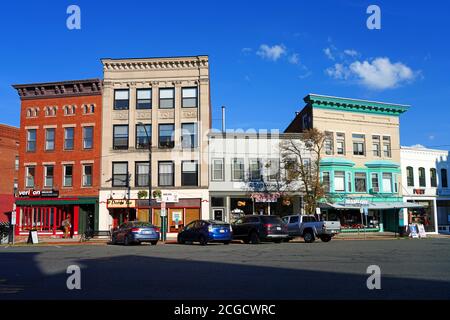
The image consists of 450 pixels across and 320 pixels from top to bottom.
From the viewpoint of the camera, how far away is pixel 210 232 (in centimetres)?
2377

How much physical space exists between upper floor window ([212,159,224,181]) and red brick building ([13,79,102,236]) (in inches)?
375

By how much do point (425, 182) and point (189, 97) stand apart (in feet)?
75.8

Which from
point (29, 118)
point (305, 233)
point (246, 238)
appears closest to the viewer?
point (246, 238)

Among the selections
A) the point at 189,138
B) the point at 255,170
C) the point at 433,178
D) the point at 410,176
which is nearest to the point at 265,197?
the point at 255,170

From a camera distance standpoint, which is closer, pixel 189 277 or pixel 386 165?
pixel 189 277

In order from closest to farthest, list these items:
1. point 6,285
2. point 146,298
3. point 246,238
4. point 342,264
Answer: point 146,298 → point 6,285 → point 342,264 → point 246,238

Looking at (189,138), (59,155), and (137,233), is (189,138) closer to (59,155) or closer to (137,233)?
(59,155)

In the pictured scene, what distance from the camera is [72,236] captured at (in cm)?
3525

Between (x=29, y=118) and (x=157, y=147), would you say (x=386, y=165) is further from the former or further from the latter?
(x=29, y=118)

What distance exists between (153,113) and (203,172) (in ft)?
21.4

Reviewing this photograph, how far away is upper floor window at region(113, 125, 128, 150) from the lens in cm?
3650

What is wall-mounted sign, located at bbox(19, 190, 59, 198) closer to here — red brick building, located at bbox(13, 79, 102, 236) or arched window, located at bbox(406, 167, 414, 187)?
red brick building, located at bbox(13, 79, 102, 236)

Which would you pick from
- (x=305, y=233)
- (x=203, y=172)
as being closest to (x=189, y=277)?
(x=305, y=233)

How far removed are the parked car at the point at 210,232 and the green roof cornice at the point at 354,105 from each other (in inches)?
685
